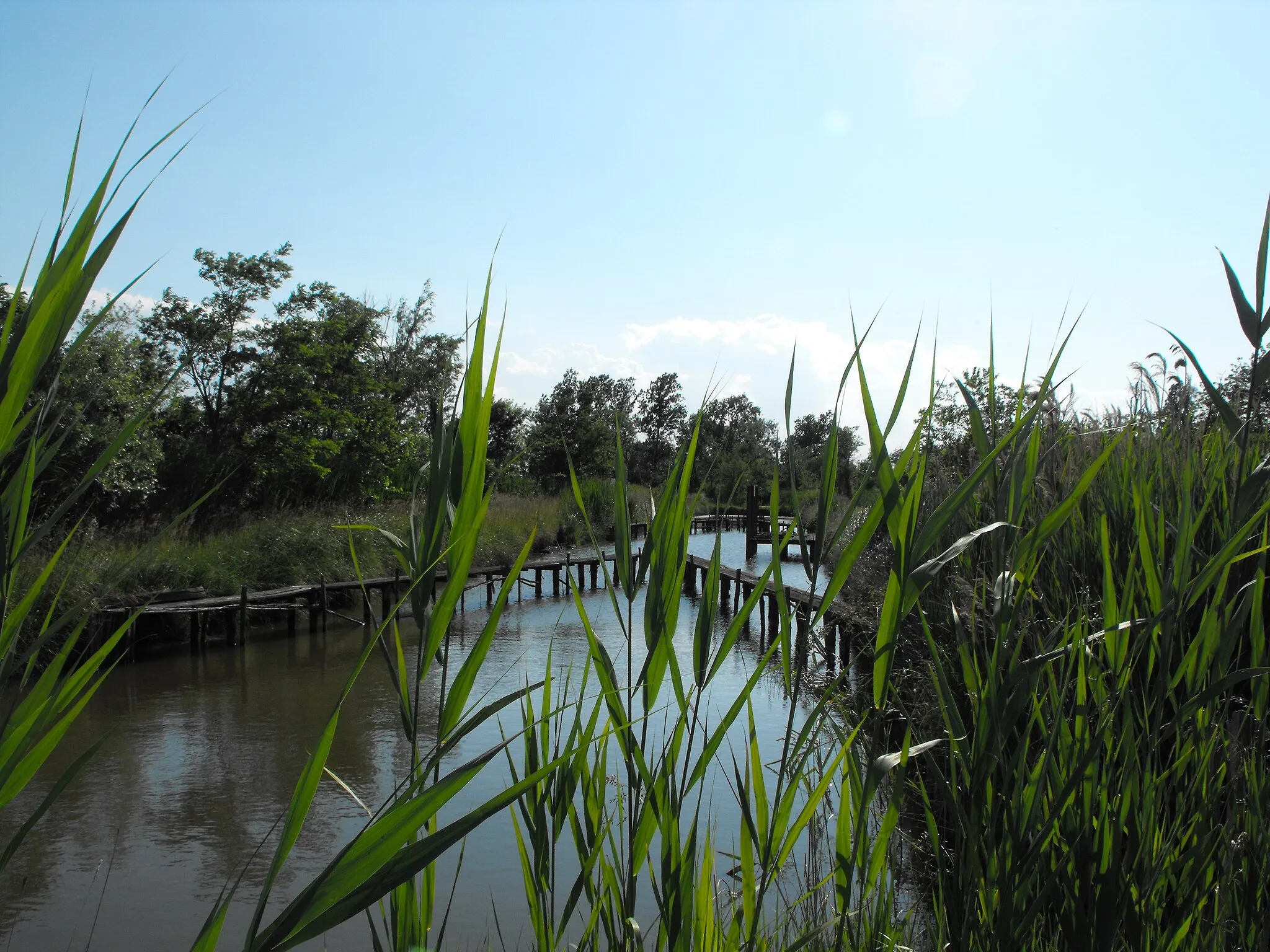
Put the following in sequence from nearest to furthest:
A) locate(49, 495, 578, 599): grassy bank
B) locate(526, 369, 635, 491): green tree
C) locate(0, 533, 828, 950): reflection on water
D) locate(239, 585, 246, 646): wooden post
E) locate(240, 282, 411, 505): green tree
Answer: locate(0, 533, 828, 950): reflection on water
locate(49, 495, 578, 599): grassy bank
locate(239, 585, 246, 646): wooden post
locate(240, 282, 411, 505): green tree
locate(526, 369, 635, 491): green tree

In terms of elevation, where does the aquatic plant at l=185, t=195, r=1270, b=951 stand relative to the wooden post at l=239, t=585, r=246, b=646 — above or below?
above

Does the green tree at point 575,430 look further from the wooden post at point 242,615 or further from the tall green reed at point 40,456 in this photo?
the tall green reed at point 40,456

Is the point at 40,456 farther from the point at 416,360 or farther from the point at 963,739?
the point at 416,360

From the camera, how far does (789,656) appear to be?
5.70ft

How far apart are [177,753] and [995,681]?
9586 millimetres

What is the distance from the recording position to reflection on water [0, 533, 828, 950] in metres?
5.67

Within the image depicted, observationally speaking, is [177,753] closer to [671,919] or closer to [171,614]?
[171,614]

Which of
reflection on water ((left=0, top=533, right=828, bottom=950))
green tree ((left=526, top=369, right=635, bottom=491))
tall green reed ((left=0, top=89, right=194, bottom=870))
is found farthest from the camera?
green tree ((left=526, top=369, right=635, bottom=491))

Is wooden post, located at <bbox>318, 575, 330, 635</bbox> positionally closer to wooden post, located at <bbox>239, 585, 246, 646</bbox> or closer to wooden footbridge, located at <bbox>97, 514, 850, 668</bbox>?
wooden footbridge, located at <bbox>97, 514, 850, 668</bbox>

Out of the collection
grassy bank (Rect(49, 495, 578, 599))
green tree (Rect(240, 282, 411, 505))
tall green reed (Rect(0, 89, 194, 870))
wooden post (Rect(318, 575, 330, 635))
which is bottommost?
wooden post (Rect(318, 575, 330, 635))

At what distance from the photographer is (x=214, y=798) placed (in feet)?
25.9

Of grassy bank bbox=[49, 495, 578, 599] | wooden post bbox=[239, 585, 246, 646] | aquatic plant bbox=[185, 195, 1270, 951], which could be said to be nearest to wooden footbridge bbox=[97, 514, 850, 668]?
wooden post bbox=[239, 585, 246, 646]

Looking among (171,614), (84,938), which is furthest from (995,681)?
(171,614)

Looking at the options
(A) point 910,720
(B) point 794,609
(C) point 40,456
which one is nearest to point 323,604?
(B) point 794,609
